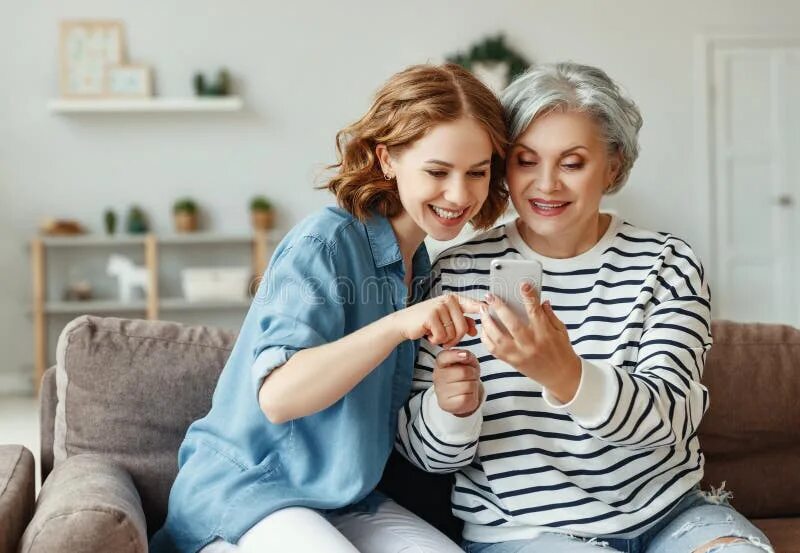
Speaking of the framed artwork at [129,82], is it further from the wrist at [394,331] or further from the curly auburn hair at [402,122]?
the wrist at [394,331]

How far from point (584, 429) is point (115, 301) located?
5175 millimetres

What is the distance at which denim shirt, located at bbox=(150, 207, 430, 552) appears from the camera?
5.10 feet

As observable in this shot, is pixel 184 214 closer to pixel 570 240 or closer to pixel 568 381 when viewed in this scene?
pixel 570 240

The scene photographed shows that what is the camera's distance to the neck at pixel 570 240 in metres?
1.76

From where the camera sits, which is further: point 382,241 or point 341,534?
point 382,241

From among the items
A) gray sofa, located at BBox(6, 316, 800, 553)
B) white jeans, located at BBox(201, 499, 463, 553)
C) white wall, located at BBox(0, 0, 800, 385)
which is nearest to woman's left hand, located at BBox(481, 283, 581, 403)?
white jeans, located at BBox(201, 499, 463, 553)

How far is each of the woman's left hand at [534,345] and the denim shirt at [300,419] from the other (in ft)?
0.85

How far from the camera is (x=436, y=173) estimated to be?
1.64 metres

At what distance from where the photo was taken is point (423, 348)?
1.78 metres

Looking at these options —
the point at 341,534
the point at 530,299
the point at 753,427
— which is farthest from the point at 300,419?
the point at 753,427

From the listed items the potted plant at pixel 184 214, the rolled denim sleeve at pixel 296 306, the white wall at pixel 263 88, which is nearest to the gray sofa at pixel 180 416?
the rolled denim sleeve at pixel 296 306

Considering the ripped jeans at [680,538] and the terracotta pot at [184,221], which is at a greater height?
the terracotta pot at [184,221]

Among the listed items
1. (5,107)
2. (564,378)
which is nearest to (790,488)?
(564,378)

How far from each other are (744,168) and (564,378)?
589 cm
